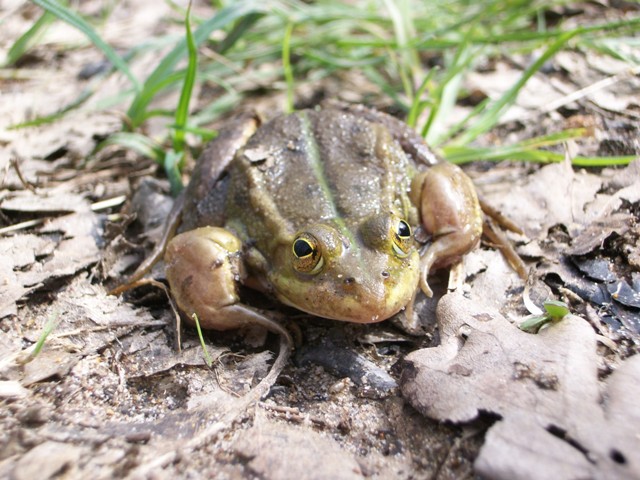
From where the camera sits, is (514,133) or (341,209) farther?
(514,133)

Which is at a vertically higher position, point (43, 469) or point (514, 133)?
point (514, 133)

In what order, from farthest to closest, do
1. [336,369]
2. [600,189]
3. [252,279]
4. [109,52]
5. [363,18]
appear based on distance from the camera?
1. [363,18]
2. [109,52]
3. [600,189]
4. [252,279]
5. [336,369]

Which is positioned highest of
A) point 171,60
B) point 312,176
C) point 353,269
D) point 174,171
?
point 171,60

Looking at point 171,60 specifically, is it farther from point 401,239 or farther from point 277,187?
point 401,239

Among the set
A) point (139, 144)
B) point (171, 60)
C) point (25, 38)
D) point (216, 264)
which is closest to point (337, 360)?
point (216, 264)

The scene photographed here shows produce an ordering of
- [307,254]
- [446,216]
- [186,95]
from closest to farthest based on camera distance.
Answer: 1. [307,254]
2. [446,216]
3. [186,95]

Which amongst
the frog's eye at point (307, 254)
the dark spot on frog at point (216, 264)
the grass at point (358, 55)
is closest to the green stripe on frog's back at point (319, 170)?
the frog's eye at point (307, 254)

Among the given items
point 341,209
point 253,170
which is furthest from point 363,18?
point 341,209

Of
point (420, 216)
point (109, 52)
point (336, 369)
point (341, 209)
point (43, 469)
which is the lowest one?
point (336, 369)

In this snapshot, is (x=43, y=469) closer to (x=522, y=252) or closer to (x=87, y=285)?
(x=87, y=285)
